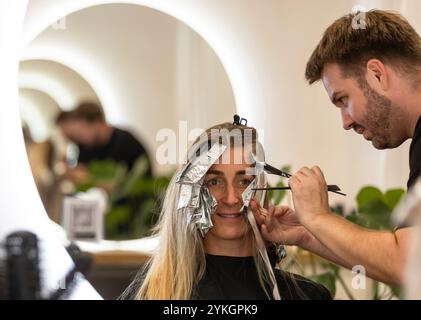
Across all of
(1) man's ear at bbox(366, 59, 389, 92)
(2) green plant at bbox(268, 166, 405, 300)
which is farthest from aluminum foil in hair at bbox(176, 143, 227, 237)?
(2) green plant at bbox(268, 166, 405, 300)

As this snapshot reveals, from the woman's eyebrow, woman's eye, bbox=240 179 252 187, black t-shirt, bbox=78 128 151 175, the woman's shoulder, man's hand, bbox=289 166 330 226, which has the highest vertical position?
black t-shirt, bbox=78 128 151 175

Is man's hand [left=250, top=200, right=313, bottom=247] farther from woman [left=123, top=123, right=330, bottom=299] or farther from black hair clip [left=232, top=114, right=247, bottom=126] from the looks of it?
→ black hair clip [left=232, top=114, right=247, bottom=126]

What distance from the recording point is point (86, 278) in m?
1.57

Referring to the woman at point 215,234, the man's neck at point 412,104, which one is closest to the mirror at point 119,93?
the woman at point 215,234

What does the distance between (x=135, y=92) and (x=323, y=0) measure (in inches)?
19.4

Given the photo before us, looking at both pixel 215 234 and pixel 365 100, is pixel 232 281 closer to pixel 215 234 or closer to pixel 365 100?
pixel 215 234

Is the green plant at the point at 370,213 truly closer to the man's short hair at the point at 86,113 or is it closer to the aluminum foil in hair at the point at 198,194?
the aluminum foil in hair at the point at 198,194

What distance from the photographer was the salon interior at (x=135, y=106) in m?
1.56

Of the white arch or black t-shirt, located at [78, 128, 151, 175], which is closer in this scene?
the white arch

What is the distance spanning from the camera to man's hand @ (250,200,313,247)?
56.1 inches

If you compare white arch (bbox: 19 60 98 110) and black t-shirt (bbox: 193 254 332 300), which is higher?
white arch (bbox: 19 60 98 110)

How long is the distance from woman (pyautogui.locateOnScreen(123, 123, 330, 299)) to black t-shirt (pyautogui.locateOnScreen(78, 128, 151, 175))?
1.07 feet

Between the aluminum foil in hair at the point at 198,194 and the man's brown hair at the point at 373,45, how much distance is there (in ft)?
0.89
